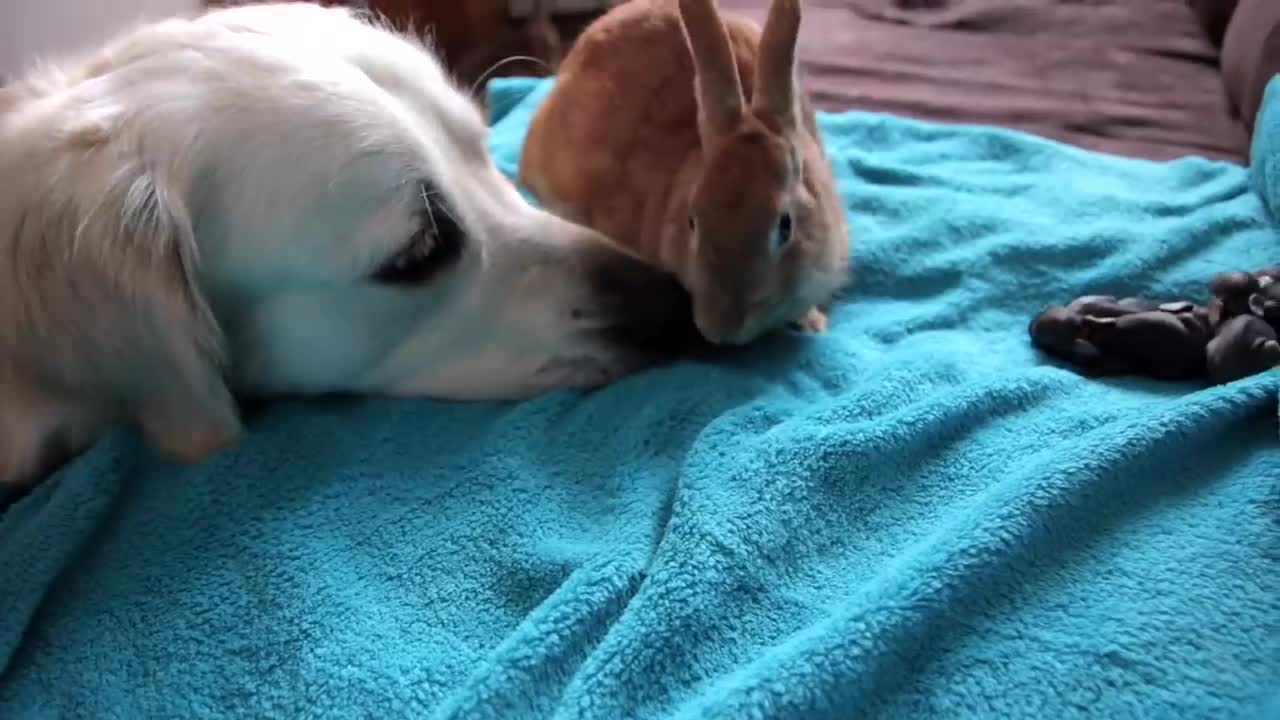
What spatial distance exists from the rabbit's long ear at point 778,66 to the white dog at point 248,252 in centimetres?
27

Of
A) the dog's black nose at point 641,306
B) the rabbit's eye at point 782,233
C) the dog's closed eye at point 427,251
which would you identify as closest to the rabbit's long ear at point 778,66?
the rabbit's eye at point 782,233

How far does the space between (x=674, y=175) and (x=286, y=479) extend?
24.3 inches

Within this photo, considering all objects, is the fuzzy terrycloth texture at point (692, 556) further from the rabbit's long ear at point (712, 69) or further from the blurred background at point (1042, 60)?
the blurred background at point (1042, 60)

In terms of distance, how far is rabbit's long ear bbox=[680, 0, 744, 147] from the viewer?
1129 millimetres

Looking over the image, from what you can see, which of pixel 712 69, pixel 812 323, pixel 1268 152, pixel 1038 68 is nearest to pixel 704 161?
pixel 712 69

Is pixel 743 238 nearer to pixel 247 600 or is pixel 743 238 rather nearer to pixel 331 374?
pixel 331 374

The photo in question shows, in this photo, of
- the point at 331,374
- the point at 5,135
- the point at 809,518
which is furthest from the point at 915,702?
the point at 5,135

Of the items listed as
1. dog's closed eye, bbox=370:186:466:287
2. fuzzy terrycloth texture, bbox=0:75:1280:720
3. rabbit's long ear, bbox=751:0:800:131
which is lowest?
fuzzy terrycloth texture, bbox=0:75:1280:720

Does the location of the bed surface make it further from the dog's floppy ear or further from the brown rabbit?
the dog's floppy ear

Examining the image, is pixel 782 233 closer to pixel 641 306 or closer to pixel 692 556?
pixel 641 306

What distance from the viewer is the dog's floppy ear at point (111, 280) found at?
94 centimetres

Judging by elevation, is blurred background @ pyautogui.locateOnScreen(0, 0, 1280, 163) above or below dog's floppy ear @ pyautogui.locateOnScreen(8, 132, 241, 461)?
below

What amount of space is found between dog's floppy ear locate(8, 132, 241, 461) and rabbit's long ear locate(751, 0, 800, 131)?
0.61 meters

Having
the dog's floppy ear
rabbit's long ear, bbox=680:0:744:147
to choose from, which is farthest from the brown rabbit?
the dog's floppy ear
